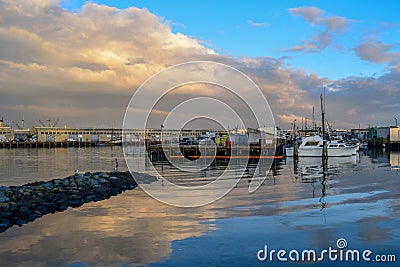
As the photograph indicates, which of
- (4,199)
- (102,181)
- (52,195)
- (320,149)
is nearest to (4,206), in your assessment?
(4,199)

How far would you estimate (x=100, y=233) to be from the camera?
13.7 meters

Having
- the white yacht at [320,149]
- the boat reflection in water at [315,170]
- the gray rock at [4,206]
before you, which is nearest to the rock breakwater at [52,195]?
the gray rock at [4,206]

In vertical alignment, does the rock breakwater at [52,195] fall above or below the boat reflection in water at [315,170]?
above

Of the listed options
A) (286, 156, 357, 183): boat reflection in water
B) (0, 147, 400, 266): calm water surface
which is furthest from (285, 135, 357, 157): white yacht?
(0, 147, 400, 266): calm water surface

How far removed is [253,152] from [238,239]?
5183cm

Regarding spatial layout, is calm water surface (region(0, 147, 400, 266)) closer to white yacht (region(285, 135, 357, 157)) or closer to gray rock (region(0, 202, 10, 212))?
gray rock (region(0, 202, 10, 212))

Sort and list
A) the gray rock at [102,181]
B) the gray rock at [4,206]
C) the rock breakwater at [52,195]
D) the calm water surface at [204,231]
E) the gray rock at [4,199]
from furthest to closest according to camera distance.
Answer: the gray rock at [102,181] → the gray rock at [4,199] → the gray rock at [4,206] → the rock breakwater at [52,195] → the calm water surface at [204,231]

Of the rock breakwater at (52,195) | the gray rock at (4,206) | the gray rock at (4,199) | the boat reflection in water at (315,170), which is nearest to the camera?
the rock breakwater at (52,195)

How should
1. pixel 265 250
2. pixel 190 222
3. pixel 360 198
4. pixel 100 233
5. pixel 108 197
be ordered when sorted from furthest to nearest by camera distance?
1. pixel 108 197
2. pixel 360 198
3. pixel 190 222
4. pixel 100 233
5. pixel 265 250

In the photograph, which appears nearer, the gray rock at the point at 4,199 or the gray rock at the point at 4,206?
the gray rock at the point at 4,206

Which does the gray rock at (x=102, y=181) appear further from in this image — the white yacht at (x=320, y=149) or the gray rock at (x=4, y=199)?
the white yacht at (x=320, y=149)

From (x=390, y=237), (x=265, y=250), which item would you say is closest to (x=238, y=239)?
(x=265, y=250)

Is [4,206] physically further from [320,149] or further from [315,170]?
[320,149]

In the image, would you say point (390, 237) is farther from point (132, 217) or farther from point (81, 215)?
point (81, 215)
